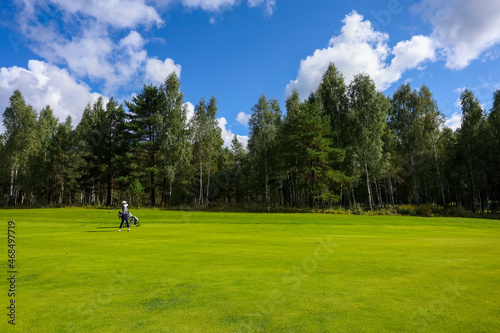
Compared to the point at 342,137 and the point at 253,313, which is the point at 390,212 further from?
the point at 253,313

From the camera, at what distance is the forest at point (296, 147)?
135 feet

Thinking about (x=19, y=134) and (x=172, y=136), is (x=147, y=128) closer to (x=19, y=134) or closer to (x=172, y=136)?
(x=172, y=136)

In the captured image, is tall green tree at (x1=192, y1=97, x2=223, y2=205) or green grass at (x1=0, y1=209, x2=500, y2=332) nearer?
green grass at (x1=0, y1=209, x2=500, y2=332)

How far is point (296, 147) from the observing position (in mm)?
39750

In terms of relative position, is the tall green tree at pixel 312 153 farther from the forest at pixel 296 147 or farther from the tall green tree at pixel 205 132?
the tall green tree at pixel 205 132

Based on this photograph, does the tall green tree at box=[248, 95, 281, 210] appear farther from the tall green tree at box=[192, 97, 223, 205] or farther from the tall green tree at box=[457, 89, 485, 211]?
the tall green tree at box=[457, 89, 485, 211]

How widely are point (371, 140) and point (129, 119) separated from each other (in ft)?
140

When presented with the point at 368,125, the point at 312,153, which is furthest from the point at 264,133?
the point at 368,125

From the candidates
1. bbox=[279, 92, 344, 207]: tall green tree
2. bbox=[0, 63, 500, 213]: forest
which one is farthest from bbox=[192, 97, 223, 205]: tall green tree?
bbox=[279, 92, 344, 207]: tall green tree

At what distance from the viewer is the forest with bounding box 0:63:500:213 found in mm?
41250

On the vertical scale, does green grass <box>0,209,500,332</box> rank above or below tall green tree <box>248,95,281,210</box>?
below

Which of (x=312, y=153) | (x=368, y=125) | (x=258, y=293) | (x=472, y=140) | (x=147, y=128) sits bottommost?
(x=258, y=293)

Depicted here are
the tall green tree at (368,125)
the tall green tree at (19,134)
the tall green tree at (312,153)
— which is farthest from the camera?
the tall green tree at (19,134)

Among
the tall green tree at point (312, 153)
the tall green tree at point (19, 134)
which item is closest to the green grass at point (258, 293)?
the tall green tree at point (312, 153)
